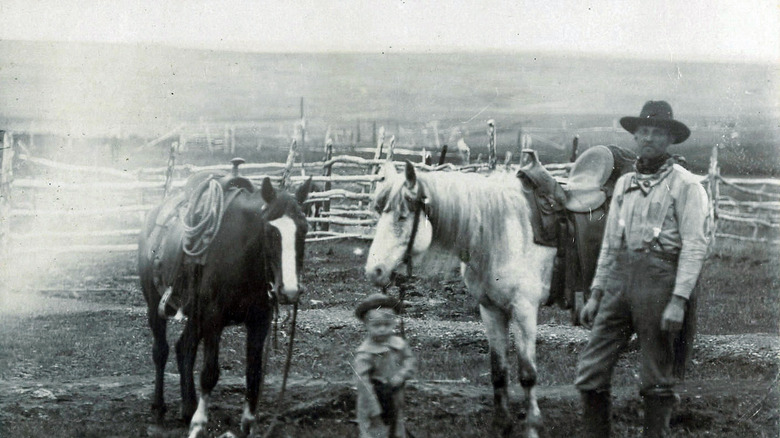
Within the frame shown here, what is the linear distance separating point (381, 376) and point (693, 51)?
124 inches

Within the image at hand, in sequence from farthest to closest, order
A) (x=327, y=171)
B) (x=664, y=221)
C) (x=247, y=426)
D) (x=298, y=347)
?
(x=327, y=171) → (x=298, y=347) → (x=247, y=426) → (x=664, y=221)

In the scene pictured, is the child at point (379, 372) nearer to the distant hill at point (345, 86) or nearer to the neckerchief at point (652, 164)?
the neckerchief at point (652, 164)

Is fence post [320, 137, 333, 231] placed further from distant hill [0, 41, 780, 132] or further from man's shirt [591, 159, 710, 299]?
man's shirt [591, 159, 710, 299]

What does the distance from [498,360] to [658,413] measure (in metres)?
1.07

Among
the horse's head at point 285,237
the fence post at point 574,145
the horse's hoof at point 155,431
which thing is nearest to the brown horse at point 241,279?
the horse's head at point 285,237

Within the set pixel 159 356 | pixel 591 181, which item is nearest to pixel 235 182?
pixel 159 356

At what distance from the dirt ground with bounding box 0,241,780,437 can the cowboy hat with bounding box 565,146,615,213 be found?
100 cm

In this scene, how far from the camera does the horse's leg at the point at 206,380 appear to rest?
409cm

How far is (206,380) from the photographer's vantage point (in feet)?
13.4

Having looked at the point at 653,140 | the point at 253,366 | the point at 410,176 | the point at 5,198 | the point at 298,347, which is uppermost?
the point at 653,140

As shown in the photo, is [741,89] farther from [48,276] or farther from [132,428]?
[48,276]

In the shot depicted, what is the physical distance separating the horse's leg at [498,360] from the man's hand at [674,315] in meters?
1.09

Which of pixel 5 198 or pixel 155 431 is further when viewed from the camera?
pixel 5 198

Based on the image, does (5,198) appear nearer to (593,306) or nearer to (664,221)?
(593,306)
